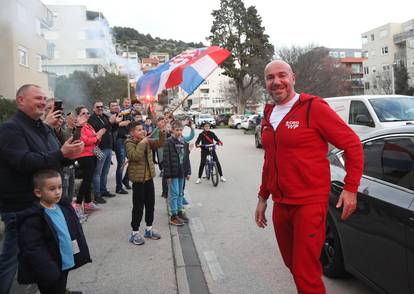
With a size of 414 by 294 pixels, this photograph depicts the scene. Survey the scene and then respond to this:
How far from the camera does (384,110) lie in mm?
9016

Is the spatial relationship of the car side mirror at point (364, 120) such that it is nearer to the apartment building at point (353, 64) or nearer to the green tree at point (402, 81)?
the green tree at point (402, 81)

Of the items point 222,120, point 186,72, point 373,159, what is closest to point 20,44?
point 186,72

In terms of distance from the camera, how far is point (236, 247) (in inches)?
200

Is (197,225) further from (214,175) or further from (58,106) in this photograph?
(214,175)

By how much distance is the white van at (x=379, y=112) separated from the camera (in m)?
8.72

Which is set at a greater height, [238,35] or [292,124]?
[238,35]

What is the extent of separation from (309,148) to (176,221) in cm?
384

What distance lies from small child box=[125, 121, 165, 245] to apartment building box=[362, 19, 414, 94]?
52.7 meters

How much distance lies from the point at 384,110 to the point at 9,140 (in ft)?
27.3

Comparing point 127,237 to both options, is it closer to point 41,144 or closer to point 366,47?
point 41,144

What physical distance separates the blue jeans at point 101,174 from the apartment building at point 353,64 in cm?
5528

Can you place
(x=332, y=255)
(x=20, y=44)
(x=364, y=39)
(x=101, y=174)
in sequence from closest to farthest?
(x=332, y=255) → (x=101, y=174) → (x=20, y=44) → (x=364, y=39)

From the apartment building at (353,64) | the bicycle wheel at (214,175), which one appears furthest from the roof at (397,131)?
the apartment building at (353,64)

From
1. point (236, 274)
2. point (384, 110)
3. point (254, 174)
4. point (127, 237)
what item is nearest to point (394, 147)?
point (236, 274)
